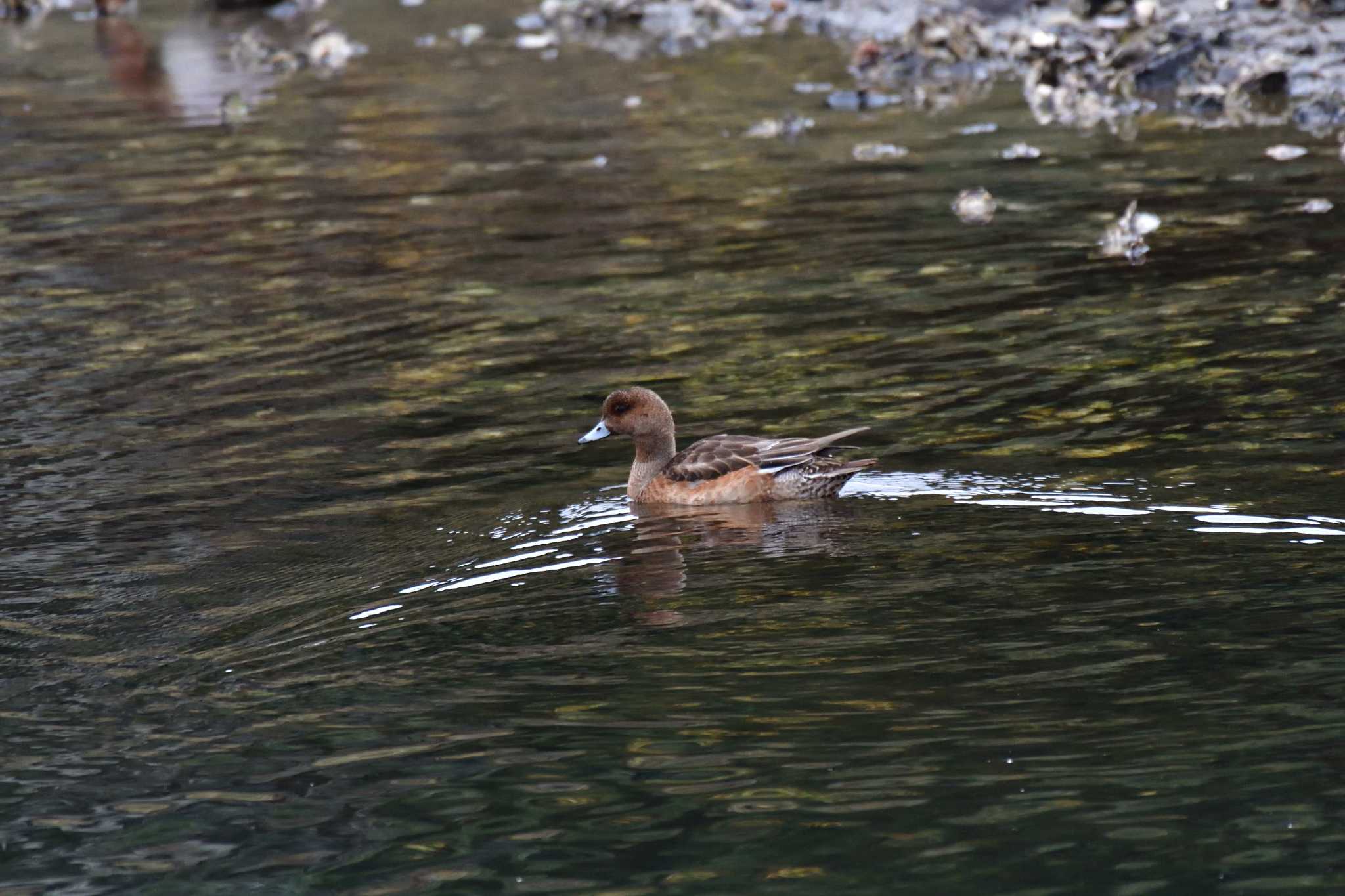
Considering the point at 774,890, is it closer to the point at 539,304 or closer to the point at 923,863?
the point at 923,863

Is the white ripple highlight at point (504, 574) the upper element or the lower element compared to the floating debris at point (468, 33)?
lower

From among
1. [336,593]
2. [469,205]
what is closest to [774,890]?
[336,593]

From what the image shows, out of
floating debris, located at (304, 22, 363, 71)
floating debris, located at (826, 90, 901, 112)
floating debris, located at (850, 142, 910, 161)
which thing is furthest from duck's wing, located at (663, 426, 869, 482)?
floating debris, located at (304, 22, 363, 71)

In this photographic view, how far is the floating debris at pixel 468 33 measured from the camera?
32031 mm

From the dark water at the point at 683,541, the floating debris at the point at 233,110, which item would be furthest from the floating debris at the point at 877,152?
the floating debris at the point at 233,110

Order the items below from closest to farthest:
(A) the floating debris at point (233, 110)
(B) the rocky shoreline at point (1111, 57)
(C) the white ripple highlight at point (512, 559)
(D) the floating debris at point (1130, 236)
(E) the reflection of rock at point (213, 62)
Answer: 1. (C) the white ripple highlight at point (512, 559)
2. (D) the floating debris at point (1130, 236)
3. (B) the rocky shoreline at point (1111, 57)
4. (A) the floating debris at point (233, 110)
5. (E) the reflection of rock at point (213, 62)

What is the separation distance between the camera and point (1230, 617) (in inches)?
311

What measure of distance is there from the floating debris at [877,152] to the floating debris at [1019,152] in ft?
3.50

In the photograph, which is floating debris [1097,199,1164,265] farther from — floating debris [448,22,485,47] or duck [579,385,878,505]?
floating debris [448,22,485,47]

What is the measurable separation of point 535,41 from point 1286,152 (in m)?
15.6

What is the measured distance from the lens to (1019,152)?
759 inches

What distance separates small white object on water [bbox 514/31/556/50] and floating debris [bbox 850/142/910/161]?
1132 centimetres

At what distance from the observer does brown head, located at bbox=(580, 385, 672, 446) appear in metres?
11.1

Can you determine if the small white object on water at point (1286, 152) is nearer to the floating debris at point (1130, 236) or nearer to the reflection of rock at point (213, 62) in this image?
the floating debris at point (1130, 236)
